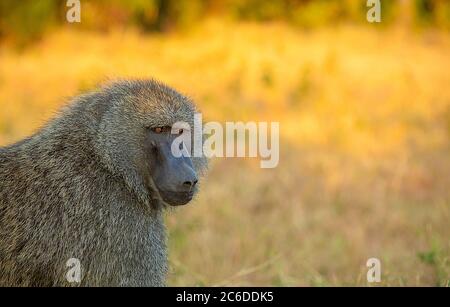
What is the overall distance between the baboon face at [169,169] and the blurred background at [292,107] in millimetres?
665

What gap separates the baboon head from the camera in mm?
3365

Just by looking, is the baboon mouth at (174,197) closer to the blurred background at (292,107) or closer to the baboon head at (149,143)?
the baboon head at (149,143)

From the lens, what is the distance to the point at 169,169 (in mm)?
3359

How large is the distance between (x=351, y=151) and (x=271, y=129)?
0.98 m

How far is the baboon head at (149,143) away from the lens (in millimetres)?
3365

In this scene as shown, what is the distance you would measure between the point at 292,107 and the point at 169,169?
21.8 feet

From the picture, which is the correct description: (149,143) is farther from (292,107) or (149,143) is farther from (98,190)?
(292,107)

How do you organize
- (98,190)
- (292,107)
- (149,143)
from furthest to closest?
1. (292,107)
2. (149,143)
3. (98,190)

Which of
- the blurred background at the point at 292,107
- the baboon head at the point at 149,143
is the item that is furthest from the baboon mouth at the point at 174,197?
the blurred background at the point at 292,107

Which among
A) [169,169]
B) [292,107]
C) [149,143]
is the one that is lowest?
[169,169]

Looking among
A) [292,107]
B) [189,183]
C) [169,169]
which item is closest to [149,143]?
[169,169]

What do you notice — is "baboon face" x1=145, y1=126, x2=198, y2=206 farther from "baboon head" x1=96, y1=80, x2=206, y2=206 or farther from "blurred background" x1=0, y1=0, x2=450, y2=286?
"blurred background" x1=0, y1=0, x2=450, y2=286

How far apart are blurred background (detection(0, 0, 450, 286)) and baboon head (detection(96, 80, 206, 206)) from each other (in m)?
0.48

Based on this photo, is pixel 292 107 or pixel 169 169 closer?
pixel 169 169
